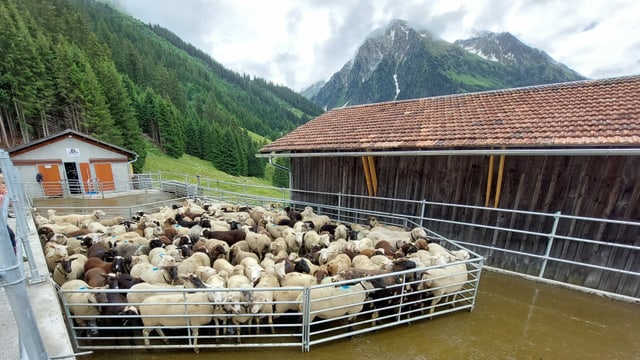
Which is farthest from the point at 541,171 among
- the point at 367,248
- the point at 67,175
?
the point at 67,175

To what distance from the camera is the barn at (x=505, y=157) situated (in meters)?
5.57

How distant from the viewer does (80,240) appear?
22.5ft

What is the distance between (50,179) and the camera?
63.6ft

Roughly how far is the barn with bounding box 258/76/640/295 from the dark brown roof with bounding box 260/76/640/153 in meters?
0.03

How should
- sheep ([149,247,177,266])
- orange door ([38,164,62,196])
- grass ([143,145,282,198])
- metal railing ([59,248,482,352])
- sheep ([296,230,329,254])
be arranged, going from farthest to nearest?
grass ([143,145,282,198]) < orange door ([38,164,62,196]) < sheep ([296,230,329,254]) < sheep ([149,247,177,266]) < metal railing ([59,248,482,352])

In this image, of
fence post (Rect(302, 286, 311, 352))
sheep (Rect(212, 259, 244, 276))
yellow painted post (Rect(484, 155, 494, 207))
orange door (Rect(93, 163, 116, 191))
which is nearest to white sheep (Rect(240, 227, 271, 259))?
sheep (Rect(212, 259, 244, 276))

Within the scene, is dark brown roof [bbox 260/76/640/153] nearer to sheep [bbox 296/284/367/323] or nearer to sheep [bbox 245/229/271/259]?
sheep [bbox 245/229/271/259]

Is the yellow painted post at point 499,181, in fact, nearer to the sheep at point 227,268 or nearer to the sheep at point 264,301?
the sheep at point 264,301

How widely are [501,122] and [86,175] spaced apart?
87.0 ft

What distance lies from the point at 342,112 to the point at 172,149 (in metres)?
46.9

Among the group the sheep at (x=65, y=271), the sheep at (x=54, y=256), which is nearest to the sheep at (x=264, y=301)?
the sheep at (x=65, y=271)

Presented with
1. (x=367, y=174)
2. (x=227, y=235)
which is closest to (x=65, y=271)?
(x=227, y=235)

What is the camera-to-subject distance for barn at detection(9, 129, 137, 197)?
1866cm

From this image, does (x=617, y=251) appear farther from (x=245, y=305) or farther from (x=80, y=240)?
(x=80, y=240)
